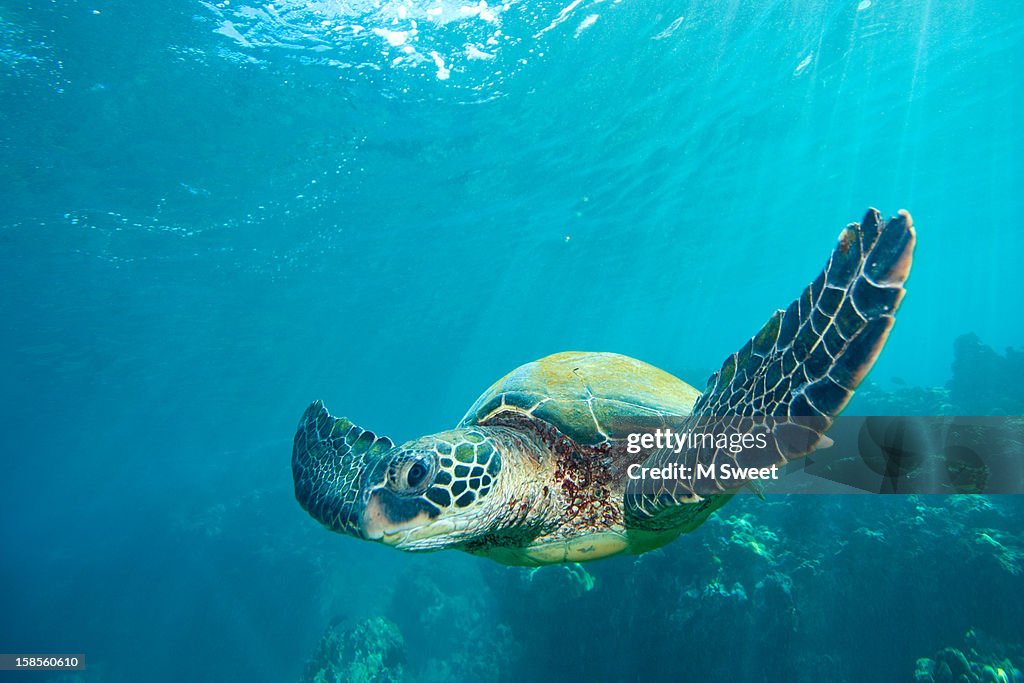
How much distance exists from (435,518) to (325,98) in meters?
12.0

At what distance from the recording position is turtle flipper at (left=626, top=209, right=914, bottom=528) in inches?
59.4

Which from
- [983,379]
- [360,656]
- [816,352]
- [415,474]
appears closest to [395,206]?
[360,656]

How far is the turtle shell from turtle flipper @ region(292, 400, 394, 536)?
950 mm

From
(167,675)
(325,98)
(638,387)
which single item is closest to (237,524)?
(167,675)

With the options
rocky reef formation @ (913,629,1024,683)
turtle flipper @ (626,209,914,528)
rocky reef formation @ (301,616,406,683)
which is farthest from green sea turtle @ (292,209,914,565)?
rocky reef formation @ (301,616,406,683)

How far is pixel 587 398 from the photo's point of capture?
3.29 m

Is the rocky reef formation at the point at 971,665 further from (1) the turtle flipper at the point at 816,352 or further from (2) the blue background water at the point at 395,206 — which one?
(1) the turtle flipper at the point at 816,352

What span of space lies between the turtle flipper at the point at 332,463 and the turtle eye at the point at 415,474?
474 millimetres

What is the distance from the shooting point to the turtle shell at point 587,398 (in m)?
3.06

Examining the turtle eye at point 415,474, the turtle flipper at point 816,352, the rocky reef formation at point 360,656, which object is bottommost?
the rocky reef formation at point 360,656

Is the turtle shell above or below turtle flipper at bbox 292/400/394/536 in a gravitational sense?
above

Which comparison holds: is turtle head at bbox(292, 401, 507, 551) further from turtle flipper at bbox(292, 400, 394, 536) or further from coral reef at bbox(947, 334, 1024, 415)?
coral reef at bbox(947, 334, 1024, 415)

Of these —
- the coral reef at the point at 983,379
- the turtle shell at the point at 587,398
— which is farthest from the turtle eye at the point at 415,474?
the coral reef at the point at 983,379

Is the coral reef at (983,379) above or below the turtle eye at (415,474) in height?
above
